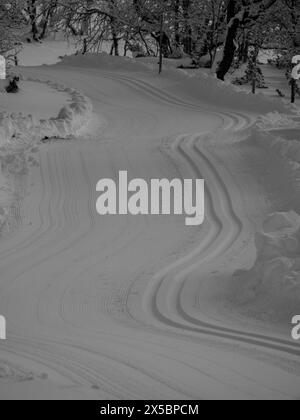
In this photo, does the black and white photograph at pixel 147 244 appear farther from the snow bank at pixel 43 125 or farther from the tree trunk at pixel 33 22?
the tree trunk at pixel 33 22

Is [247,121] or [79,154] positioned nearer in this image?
[79,154]

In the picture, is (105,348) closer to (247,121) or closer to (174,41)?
(247,121)

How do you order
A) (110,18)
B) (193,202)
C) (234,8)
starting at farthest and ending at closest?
(110,18), (234,8), (193,202)

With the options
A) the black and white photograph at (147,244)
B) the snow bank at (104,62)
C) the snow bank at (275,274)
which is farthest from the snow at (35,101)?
the snow bank at (275,274)

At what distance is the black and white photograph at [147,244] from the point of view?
18.1ft

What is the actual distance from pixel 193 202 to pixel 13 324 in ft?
17.0

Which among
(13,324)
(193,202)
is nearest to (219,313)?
(13,324)

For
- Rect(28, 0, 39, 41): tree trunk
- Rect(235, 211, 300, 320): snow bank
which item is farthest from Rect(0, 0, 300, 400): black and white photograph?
Rect(28, 0, 39, 41): tree trunk

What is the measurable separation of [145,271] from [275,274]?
2.20 metres

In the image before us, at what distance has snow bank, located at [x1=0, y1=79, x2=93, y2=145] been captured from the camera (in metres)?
14.7

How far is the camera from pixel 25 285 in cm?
829

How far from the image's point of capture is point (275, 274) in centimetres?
712
